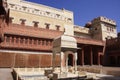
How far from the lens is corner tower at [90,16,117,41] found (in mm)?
45469

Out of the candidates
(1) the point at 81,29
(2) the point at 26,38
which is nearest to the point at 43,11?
(1) the point at 81,29

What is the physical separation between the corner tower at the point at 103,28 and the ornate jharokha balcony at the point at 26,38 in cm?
2019

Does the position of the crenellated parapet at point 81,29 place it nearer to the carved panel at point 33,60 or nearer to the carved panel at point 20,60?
the carved panel at point 33,60

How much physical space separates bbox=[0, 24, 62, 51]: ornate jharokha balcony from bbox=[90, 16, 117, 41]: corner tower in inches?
795

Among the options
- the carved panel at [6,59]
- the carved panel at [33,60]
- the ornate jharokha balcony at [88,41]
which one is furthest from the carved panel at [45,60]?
the ornate jharokha balcony at [88,41]

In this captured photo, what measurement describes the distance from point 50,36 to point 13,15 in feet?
34.1

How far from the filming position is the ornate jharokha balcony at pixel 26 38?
958 inches

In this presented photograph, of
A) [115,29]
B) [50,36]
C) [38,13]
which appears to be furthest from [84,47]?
[115,29]

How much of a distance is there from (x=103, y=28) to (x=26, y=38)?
87.4ft

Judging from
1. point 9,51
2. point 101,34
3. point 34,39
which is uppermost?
point 101,34

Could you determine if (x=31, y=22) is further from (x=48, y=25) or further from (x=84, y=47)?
(x=84, y=47)

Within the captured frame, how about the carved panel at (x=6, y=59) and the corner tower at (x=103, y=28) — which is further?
the corner tower at (x=103, y=28)

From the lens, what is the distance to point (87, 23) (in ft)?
165

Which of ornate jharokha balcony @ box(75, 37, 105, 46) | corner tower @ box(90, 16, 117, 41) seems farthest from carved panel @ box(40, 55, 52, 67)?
corner tower @ box(90, 16, 117, 41)
